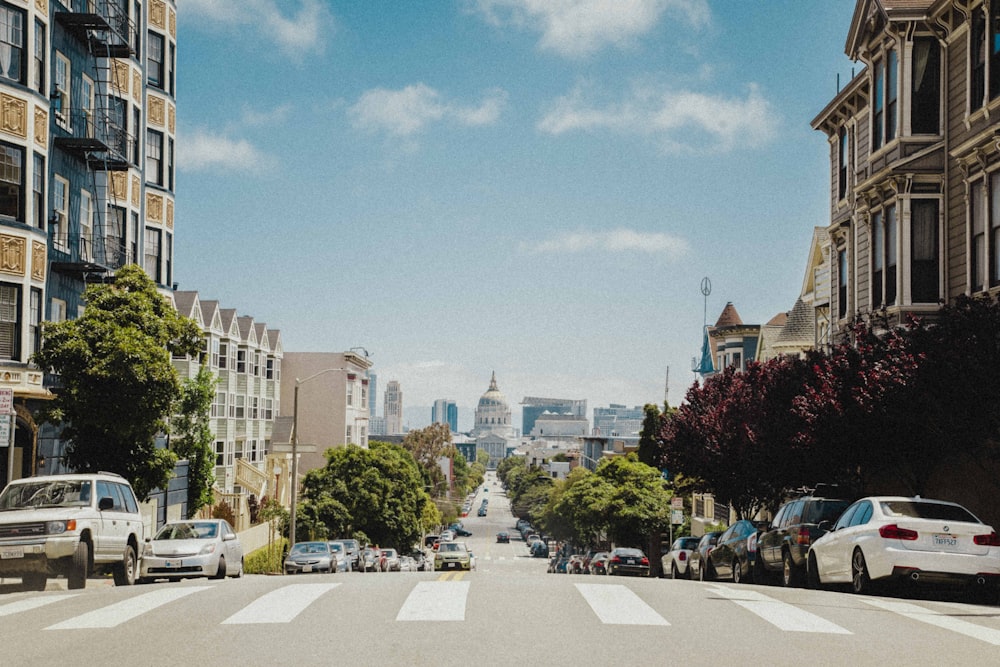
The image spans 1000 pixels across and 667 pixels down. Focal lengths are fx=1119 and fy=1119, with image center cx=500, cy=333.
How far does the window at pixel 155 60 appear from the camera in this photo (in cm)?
4159

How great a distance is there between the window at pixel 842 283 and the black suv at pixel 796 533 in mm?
14221

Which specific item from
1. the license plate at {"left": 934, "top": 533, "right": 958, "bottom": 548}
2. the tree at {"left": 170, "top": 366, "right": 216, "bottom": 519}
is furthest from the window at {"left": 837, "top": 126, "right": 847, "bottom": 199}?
the license plate at {"left": 934, "top": 533, "right": 958, "bottom": 548}

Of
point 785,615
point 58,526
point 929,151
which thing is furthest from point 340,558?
point 785,615

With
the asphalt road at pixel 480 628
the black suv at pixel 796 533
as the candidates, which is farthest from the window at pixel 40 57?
the black suv at pixel 796 533

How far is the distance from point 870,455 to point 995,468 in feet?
9.21

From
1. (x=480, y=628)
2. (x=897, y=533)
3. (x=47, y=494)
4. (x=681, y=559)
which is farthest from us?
(x=681, y=559)

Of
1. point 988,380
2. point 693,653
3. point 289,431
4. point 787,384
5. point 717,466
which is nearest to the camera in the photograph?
point 693,653

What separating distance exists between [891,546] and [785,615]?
198 inches

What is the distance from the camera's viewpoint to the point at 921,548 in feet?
51.5

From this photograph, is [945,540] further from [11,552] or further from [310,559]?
[310,559]

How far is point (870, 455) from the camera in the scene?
2506 centimetres

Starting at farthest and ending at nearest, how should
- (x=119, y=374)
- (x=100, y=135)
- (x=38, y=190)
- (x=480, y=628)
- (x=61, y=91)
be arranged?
(x=100, y=135) < (x=61, y=91) < (x=38, y=190) < (x=119, y=374) < (x=480, y=628)

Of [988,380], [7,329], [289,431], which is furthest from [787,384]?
[289,431]

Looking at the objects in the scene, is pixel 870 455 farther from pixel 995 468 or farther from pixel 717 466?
pixel 717 466
